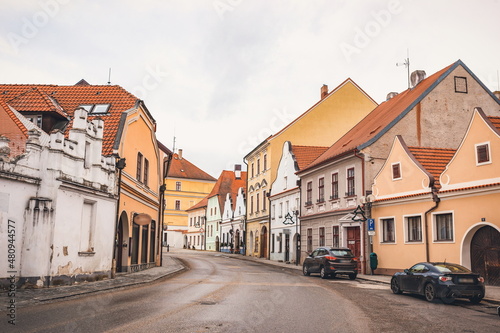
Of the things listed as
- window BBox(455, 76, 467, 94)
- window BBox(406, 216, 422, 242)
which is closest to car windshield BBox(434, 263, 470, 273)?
window BBox(406, 216, 422, 242)

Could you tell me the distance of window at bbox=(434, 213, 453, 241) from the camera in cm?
2130

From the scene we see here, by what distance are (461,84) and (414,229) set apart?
35.5 ft

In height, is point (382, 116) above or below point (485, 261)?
above

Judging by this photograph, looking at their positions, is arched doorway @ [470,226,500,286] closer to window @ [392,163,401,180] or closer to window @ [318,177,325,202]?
window @ [392,163,401,180]

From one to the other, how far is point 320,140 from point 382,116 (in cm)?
1276

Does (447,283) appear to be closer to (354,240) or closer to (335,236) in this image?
(354,240)

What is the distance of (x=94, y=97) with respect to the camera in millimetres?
25219

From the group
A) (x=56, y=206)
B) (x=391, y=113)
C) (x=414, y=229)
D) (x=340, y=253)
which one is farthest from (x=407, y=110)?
(x=56, y=206)

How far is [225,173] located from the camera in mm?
74688

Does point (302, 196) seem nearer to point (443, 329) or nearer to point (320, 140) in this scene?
point (320, 140)

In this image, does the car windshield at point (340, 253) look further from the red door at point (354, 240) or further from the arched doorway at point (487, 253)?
the arched doorway at point (487, 253)

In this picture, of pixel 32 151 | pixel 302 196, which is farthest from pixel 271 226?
pixel 32 151

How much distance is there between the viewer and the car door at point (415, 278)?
51.2 ft

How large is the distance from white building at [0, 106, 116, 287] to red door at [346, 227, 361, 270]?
14.6 metres
